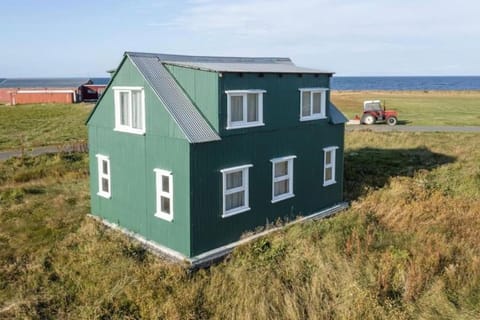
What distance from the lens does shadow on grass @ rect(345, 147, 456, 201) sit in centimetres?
2128

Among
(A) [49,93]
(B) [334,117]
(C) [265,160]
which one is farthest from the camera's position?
(A) [49,93]

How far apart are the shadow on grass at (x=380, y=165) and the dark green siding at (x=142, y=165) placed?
912 cm

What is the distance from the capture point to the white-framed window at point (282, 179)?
1543 centimetres

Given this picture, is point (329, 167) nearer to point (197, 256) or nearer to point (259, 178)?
point (259, 178)

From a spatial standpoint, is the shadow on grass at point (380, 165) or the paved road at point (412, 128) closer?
the shadow on grass at point (380, 165)

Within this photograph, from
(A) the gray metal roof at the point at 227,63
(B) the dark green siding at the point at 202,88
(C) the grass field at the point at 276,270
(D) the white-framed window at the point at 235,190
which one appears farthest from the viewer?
(A) the gray metal roof at the point at 227,63

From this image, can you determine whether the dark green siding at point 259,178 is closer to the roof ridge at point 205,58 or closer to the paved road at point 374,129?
the roof ridge at point 205,58

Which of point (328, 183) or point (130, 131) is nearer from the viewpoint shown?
point (130, 131)

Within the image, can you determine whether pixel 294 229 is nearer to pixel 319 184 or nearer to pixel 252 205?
pixel 252 205

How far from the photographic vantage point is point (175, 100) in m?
13.4

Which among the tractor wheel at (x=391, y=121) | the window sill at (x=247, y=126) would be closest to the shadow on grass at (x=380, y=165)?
the window sill at (x=247, y=126)

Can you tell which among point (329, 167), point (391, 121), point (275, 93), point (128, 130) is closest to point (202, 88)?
point (275, 93)

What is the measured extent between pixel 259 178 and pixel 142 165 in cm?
378

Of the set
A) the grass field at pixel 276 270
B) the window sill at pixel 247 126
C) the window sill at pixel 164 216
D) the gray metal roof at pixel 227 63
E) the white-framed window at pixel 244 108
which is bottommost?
the grass field at pixel 276 270
